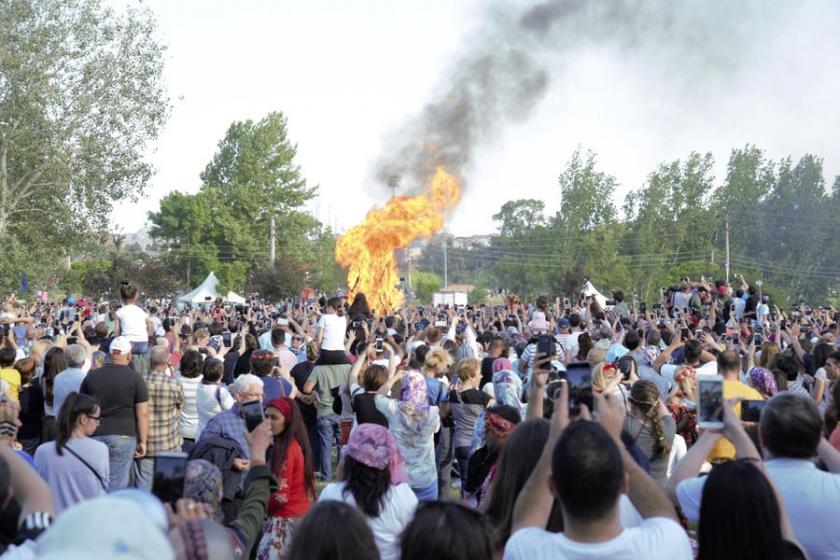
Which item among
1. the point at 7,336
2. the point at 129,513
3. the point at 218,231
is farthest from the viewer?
the point at 218,231

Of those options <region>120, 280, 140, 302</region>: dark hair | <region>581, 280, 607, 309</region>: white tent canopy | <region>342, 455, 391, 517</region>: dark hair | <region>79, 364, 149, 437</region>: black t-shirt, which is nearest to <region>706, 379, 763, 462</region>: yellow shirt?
<region>342, 455, 391, 517</region>: dark hair

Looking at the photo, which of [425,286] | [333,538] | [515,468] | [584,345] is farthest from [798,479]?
[425,286]

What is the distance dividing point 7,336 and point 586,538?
12.5 m

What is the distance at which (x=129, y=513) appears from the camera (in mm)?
2070

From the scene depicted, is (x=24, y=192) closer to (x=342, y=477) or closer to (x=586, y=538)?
(x=342, y=477)

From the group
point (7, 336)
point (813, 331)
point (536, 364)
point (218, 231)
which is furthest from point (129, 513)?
point (218, 231)

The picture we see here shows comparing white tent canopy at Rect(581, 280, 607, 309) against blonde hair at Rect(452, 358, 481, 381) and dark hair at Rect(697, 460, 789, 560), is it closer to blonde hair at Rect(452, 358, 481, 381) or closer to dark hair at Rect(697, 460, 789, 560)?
blonde hair at Rect(452, 358, 481, 381)

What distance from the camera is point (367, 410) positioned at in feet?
30.3

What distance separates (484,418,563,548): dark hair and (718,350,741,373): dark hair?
3.47 meters

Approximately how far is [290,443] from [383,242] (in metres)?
28.8

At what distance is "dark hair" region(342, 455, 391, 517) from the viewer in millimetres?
5234

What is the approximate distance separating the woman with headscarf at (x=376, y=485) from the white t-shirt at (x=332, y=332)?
7.45 m

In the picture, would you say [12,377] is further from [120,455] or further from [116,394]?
[120,455]

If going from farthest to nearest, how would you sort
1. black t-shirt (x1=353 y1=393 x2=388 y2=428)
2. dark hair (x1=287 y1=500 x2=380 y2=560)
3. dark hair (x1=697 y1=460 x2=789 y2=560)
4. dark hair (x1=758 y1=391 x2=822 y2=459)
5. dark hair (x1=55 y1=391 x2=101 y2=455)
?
black t-shirt (x1=353 y1=393 x2=388 y2=428) < dark hair (x1=55 y1=391 x2=101 y2=455) < dark hair (x1=758 y1=391 x2=822 y2=459) < dark hair (x1=697 y1=460 x2=789 y2=560) < dark hair (x1=287 y1=500 x2=380 y2=560)
